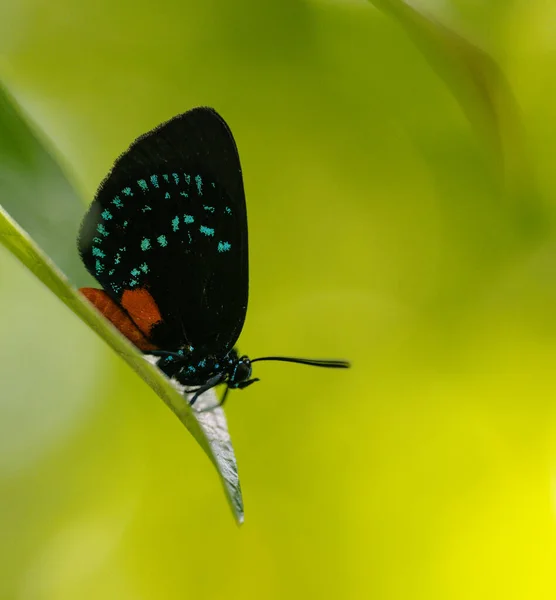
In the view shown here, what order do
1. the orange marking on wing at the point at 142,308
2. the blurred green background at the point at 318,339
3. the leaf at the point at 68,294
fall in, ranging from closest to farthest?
the leaf at the point at 68,294 < the orange marking on wing at the point at 142,308 < the blurred green background at the point at 318,339

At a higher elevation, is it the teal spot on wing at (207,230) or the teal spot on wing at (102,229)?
the teal spot on wing at (102,229)

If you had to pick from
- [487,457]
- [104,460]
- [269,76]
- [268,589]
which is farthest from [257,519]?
[269,76]

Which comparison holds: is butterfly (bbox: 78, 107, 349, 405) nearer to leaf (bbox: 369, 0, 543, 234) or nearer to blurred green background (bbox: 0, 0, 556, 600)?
leaf (bbox: 369, 0, 543, 234)

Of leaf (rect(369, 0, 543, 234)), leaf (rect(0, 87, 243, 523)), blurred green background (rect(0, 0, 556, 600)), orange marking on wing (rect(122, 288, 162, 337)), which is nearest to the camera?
leaf (rect(0, 87, 243, 523))

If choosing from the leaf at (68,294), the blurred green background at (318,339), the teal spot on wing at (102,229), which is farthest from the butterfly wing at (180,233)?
the blurred green background at (318,339)

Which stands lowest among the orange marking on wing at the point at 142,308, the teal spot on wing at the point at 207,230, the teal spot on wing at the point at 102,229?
the orange marking on wing at the point at 142,308

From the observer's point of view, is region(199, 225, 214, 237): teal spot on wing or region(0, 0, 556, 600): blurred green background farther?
region(0, 0, 556, 600): blurred green background

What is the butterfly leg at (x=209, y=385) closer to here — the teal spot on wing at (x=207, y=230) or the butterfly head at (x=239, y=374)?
the butterfly head at (x=239, y=374)

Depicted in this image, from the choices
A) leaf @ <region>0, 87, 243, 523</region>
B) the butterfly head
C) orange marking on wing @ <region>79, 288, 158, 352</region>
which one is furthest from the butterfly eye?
leaf @ <region>0, 87, 243, 523</region>
